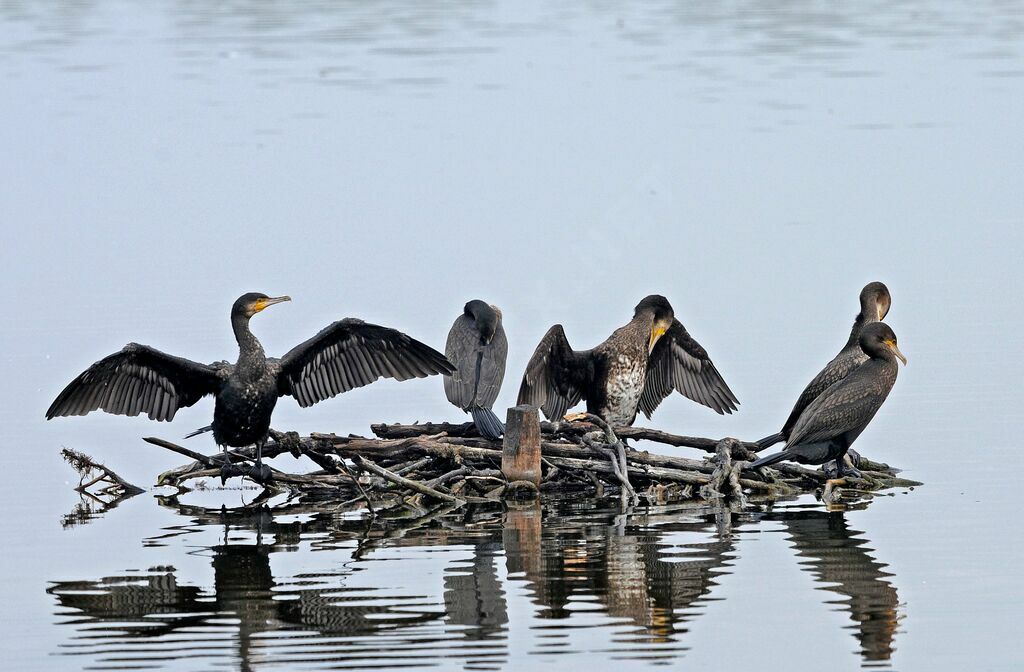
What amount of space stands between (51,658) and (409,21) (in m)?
36.1

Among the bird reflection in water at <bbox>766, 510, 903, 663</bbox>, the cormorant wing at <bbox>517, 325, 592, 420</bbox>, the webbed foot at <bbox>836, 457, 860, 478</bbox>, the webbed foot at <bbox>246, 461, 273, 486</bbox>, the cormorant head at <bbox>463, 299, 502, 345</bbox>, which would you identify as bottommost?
the bird reflection in water at <bbox>766, 510, 903, 663</bbox>

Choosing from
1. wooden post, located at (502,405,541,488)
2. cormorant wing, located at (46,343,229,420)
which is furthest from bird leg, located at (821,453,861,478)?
cormorant wing, located at (46,343,229,420)

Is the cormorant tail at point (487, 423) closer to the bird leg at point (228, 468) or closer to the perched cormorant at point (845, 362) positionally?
the bird leg at point (228, 468)

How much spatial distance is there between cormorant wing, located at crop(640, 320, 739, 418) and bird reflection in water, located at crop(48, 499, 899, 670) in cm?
193

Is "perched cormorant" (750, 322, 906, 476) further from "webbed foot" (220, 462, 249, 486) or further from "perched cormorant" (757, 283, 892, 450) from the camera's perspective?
"webbed foot" (220, 462, 249, 486)

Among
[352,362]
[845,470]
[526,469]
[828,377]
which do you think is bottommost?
[845,470]

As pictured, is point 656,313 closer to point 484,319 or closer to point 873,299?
point 484,319

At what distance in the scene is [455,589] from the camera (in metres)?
9.10

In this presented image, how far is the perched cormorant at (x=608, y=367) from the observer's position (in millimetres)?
11898

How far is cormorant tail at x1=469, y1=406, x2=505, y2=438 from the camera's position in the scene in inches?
444

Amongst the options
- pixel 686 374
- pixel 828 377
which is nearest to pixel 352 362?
pixel 686 374

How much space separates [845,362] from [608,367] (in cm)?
148

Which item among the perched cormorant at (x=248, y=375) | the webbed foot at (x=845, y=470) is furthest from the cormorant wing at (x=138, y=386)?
the webbed foot at (x=845, y=470)

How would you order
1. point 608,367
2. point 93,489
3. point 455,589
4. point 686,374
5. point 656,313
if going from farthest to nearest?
point 686,374 → point 656,313 → point 608,367 → point 93,489 → point 455,589
